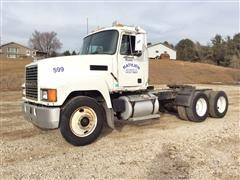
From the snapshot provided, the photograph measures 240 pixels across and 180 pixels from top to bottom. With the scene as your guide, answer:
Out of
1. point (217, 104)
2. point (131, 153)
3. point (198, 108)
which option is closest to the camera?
point (131, 153)

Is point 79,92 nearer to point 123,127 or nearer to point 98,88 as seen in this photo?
point 98,88

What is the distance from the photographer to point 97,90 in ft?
27.2

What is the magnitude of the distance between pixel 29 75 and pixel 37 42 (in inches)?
3234

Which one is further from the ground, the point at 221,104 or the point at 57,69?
the point at 57,69

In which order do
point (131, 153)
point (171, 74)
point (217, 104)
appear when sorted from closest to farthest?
point (131, 153)
point (217, 104)
point (171, 74)

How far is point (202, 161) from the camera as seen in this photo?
672cm

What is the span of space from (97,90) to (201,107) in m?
4.34

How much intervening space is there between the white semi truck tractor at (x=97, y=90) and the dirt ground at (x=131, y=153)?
523 mm

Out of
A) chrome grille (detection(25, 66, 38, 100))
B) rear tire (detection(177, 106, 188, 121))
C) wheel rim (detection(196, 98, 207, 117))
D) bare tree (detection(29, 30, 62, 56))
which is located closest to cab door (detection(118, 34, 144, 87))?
rear tire (detection(177, 106, 188, 121))

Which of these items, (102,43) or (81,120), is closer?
(81,120)

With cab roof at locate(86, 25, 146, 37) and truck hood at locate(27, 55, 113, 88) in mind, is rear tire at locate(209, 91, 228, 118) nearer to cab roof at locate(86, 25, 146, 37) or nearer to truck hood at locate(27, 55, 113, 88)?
cab roof at locate(86, 25, 146, 37)

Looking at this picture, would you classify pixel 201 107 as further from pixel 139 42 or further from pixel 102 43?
pixel 102 43

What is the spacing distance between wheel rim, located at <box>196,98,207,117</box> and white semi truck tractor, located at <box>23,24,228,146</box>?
47 millimetres

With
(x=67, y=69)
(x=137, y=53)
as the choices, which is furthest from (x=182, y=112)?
(x=67, y=69)
